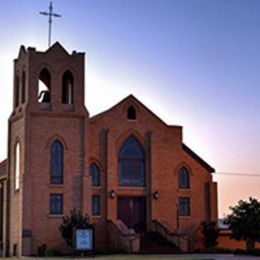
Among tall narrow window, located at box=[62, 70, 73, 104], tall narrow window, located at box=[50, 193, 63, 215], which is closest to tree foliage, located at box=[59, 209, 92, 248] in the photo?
tall narrow window, located at box=[50, 193, 63, 215]

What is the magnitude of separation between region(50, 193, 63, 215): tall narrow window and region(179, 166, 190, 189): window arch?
9.77 m

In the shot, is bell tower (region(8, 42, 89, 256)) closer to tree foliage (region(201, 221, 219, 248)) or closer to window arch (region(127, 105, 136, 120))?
window arch (region(127, 105, 136, 120))

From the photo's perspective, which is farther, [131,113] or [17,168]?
[131,113]

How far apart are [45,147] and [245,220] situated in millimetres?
13453

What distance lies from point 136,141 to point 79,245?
13765 millimetres

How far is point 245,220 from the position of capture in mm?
46062

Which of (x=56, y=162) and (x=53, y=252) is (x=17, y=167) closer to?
(x=56, y=162)

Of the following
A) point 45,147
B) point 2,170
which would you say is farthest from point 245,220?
point 2,170

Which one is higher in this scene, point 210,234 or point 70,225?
point 70,225

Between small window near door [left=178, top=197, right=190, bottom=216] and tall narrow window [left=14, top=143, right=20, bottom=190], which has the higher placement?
tall narrow window [left=14, top=143, right=20, bottom=190]

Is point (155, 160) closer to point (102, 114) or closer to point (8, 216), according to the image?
point (102, 114)

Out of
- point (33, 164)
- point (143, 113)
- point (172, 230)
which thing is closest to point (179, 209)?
point (172, 230)

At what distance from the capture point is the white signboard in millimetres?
40656

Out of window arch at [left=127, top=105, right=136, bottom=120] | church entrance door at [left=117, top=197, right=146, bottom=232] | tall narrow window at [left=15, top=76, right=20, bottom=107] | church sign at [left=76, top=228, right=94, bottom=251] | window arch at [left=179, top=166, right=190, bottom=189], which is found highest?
tall narrow window at [left=15, top=76, right=20, bottom=107]
